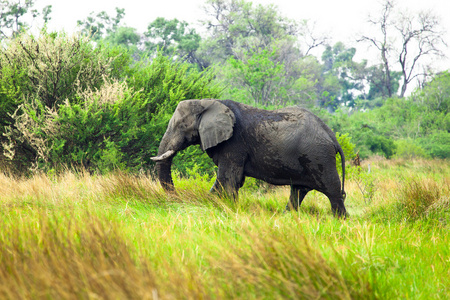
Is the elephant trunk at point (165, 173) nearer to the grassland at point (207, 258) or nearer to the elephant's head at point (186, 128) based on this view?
the elephant's head at point (186, 128)

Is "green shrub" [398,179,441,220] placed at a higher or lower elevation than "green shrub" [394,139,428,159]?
higher

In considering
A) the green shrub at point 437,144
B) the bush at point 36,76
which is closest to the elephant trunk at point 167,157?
the bush at point 36,76

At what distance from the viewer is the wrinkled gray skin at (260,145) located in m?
5.54

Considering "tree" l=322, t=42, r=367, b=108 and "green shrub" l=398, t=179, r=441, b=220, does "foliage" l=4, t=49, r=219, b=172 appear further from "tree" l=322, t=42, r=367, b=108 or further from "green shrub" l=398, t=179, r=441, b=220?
"tree" l=322, t=42, r=367, b=108

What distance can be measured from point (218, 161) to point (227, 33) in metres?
35.1

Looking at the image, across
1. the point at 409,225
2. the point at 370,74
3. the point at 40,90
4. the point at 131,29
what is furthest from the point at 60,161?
the point at 370,74

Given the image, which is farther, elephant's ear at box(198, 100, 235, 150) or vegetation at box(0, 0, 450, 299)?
elephant's ear at box(198, 100, 235, 150)

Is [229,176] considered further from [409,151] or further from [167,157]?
[409,151]

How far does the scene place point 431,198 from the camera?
18.5ft

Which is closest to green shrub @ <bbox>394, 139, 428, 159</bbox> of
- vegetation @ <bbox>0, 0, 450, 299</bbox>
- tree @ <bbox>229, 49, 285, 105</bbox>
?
vegetation @ <bbox>0, 0, 450, 299</bbox>

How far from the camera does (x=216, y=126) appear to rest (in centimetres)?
562

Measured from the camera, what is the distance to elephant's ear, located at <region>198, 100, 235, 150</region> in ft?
18.4

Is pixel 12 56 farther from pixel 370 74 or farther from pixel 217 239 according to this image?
pixel 370 74

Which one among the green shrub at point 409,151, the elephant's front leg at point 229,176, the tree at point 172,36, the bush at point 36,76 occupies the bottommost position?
the green shrub at point 409,151
